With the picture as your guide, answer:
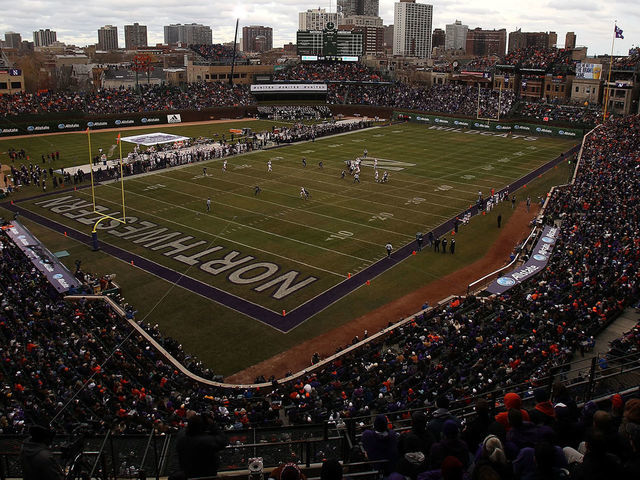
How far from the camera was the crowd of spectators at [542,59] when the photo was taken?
102m

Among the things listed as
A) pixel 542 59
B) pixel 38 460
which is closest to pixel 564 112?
pixel 542 59

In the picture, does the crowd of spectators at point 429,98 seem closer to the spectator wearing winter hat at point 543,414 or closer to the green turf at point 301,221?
the green turf at point 301,221

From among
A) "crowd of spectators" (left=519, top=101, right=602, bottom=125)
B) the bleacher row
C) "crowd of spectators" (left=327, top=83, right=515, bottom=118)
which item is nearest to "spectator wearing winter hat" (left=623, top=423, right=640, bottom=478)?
"crowd of spectators" (left=519, top=101, right=602, bottom=125)

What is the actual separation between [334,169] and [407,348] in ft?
117

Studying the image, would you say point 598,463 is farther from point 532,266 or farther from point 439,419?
point 532,266

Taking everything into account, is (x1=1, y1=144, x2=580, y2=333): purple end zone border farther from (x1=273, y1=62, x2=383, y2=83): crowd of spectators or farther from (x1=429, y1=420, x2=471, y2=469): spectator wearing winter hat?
(x1=273, y1=62, x2=383, y2=83): crowd of spectators

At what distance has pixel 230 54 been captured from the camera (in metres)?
134

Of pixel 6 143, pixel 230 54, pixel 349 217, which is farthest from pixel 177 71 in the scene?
pixel 349 217

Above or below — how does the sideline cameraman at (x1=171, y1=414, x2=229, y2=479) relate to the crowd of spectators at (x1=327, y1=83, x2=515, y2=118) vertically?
below

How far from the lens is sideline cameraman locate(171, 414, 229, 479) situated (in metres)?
6.91

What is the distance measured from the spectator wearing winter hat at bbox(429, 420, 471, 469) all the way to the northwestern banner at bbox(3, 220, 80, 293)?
2372cm

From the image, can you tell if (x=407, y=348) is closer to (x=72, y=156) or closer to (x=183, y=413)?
(x=183, y=413)

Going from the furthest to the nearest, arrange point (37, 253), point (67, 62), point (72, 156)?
point (67, 62), point (72, 156), point (37, 253)

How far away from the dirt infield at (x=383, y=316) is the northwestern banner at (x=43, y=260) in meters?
11.3
